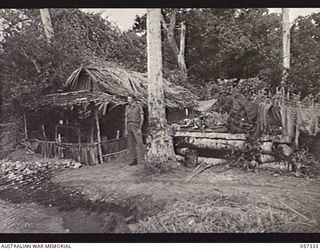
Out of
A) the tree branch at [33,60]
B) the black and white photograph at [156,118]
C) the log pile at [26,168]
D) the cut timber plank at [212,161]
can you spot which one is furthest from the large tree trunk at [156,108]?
the tree branch at [33,60]

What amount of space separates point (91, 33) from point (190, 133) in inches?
22.5

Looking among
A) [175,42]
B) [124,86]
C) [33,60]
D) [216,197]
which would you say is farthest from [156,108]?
[33,60]

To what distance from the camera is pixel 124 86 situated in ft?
6.31

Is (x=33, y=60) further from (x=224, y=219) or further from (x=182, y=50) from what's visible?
(x=224, y=219)

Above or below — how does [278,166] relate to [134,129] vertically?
below

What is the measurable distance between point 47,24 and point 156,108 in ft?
1.81

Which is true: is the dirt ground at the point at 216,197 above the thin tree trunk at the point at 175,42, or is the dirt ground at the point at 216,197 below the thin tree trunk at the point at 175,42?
below

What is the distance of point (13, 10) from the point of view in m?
1.90

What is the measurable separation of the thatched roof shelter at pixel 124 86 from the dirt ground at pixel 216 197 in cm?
27

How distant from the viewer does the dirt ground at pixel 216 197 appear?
1856 mm

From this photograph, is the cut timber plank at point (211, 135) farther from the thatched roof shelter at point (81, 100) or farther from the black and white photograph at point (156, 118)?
the thatched roof shelter at point (81, 100)

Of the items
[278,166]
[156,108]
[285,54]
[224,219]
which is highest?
[285,54]

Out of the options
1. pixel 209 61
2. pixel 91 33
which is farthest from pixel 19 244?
pixel 209 61

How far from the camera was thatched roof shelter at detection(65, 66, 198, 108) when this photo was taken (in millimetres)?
1906
